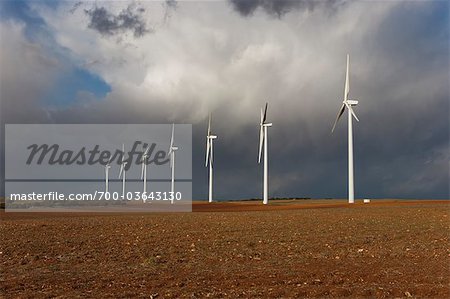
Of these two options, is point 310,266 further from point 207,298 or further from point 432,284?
point 207,298

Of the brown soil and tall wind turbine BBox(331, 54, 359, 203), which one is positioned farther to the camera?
tall wind turbine BBox(331, 54, 359, 203)

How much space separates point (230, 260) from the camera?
71.3ft

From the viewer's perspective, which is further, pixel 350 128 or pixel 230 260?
pixel 350 128

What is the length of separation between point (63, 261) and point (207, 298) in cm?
1016

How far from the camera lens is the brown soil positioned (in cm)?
1627

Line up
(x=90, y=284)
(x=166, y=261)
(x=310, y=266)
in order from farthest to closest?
(x=166, y=261)
(x=310, y=266)
(x=90, y=284)

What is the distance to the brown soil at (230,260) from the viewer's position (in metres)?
16.3

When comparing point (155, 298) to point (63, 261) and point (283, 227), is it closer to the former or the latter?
point (63, 261)

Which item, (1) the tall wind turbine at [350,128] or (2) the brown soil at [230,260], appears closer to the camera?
(2) the brown soil at [230,260]

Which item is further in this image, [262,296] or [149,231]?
[149,231]

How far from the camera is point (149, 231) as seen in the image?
32.1 meters

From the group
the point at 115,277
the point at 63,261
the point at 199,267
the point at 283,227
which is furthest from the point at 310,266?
the point at 283,227

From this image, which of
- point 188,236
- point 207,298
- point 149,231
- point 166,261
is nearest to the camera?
point 207,298

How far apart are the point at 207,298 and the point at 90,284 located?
4.80 meters
